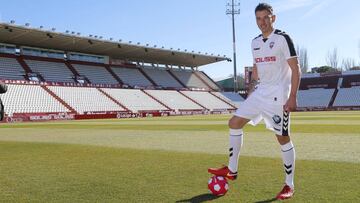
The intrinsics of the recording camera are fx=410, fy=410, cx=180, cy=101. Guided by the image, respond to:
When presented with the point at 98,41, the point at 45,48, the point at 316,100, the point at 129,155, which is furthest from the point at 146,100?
the point at 129,155

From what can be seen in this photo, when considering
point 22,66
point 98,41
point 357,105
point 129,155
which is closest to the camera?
point 129,155

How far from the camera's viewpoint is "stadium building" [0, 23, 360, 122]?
135 feet

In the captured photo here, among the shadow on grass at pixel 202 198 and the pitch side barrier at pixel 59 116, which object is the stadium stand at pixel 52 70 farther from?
the shadow on grass at pixel 202 198

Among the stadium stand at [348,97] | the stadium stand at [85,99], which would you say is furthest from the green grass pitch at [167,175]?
the stadium stand at [348,97]

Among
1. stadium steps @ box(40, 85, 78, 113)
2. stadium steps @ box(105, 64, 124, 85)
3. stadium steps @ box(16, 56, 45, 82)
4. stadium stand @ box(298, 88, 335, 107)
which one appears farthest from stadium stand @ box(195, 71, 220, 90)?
stadium steps @ box(40, 85, 78, 113)

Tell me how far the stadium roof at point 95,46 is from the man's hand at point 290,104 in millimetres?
40455

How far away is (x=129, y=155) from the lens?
9.09 metres

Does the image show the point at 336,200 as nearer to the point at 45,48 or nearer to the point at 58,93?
the point at 58,93

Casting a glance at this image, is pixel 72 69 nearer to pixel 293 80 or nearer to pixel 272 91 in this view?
pixel 272 91

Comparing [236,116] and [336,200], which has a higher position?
[236,116]

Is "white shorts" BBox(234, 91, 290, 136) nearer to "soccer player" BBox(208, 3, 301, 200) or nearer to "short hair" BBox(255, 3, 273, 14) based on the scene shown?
"soccer player" BBox(208, 3, 301, 200)

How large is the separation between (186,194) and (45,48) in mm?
50127

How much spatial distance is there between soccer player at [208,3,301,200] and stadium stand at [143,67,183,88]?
55.0m

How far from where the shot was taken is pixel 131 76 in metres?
58.4
